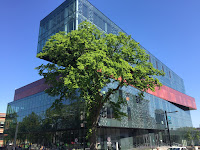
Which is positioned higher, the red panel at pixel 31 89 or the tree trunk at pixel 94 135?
the red panel at pixel 31 89

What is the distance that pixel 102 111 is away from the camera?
2939cm

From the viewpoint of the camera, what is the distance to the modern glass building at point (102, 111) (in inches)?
1174

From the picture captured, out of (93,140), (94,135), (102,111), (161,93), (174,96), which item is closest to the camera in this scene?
(93,140)

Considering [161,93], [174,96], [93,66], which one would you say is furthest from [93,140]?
[174,96]

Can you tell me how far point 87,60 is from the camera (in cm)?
1630

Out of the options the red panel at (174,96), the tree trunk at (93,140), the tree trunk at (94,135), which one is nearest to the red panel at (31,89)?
the tree trunk at (94,135)

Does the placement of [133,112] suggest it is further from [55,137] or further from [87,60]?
[87,60]

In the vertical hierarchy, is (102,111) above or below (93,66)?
below

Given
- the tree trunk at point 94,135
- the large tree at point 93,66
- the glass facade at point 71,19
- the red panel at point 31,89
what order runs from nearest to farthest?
the large tree at point 93,66 < the tree trunk at point 94,135 < the glass facade at point 71,19 < the red panel at point 31,89

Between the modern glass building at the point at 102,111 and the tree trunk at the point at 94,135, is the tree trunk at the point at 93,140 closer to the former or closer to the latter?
the tree trunk at the point at 94,135

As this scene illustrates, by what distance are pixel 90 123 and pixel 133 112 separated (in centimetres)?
1830

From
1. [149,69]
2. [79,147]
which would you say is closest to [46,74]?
[149,69]

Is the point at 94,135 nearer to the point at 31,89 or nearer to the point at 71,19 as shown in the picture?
the point at 71,19

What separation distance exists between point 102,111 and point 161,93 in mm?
31821
